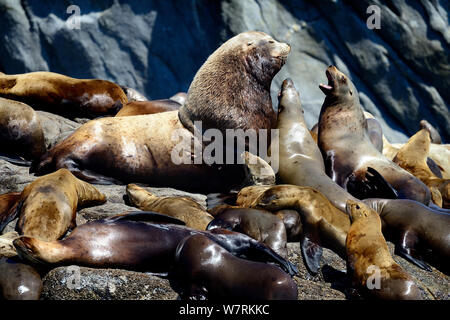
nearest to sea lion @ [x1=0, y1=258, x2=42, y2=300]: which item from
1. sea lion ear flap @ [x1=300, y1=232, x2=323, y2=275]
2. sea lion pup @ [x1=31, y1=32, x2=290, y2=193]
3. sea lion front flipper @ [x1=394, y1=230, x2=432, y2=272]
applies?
sea lion ear flap @ [x1=300, y1=232, x2=323, y2=275]

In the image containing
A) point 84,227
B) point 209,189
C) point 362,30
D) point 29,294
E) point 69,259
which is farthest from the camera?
point 362,30

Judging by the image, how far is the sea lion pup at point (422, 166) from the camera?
7.30 m

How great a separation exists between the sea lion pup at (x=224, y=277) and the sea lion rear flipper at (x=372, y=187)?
119 inches

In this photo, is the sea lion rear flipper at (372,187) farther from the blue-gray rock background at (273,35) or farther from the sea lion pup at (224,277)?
the blue-gray rock background at (273,35)

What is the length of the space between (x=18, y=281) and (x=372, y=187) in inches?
163

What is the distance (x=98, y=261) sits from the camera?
4023 millimetres

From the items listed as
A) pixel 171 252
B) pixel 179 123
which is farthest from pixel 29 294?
pixel 179 123

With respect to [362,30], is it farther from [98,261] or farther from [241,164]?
[98,261]

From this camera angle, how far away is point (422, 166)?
8156mm

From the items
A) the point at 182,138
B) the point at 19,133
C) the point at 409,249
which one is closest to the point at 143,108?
the point at 19,133

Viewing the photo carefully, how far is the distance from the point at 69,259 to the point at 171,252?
690mm

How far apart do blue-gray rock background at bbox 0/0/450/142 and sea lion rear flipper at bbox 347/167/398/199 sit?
7.00 m

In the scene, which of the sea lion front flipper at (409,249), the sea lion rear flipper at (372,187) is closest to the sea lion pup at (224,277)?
the sea lion front flipper at (409,249)

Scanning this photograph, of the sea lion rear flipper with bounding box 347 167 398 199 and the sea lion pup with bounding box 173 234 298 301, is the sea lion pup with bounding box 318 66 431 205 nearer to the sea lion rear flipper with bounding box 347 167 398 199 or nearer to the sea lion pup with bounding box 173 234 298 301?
the sea lion rear flipper with bounding box 347 167 398 199
